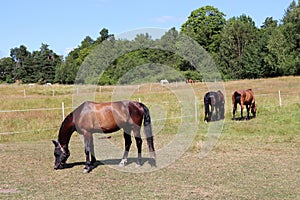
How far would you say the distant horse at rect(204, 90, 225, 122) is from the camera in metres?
15.9

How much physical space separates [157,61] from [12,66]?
78220 millimetres

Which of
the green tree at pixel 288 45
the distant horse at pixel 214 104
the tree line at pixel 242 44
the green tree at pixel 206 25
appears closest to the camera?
the distant horse at pixel 214 104

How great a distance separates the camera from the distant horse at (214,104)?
15938 mm

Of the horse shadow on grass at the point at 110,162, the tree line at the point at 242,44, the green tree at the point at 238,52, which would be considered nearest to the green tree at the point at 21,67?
the tree line at the point at 242,44

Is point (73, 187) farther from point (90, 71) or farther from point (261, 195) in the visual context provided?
point (90, 71)

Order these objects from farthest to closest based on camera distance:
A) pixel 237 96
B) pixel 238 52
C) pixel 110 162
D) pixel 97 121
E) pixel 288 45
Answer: pixel 238 52 < pixel 288 45 < pixel 237 96 < pixel 110 162 < pixel 97 121

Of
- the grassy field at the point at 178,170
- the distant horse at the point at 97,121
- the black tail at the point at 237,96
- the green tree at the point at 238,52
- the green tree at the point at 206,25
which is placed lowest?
the grassy field at the point at 178,170

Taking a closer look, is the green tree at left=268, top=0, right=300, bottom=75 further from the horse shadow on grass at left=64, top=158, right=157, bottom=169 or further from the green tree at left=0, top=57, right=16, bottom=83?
the green tree at left=0, top=57, right=16, bottom=83

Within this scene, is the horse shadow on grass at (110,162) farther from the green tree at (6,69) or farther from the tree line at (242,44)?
the green tree at (6,69)

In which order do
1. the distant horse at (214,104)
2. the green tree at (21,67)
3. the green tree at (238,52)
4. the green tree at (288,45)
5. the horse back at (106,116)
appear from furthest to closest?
the green tree at (21,67) → the green tree at (238,52) → the green tree at (288,45) → the distant horse at (214,104) → the horse back at (106,116)

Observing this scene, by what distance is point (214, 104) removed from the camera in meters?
16.2

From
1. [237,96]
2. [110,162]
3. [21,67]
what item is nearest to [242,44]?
[237,96]

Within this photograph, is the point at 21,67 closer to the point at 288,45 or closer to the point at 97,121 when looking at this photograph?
the point at 288,45

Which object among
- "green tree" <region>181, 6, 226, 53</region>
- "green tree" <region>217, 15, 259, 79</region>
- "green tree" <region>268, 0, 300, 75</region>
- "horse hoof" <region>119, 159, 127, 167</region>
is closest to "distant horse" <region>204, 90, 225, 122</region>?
"horse hoof" <region>119, 159, 127, 167</region>
